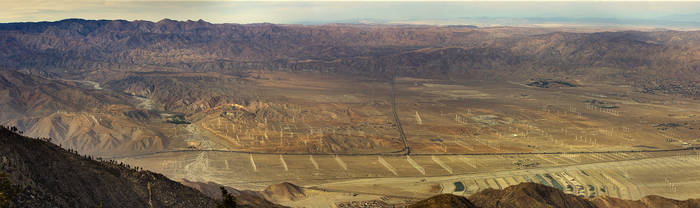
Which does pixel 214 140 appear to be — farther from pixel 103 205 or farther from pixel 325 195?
pixel 103 205

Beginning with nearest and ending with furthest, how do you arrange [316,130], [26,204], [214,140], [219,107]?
[26,204], [214,140], [316,130], [219,107]

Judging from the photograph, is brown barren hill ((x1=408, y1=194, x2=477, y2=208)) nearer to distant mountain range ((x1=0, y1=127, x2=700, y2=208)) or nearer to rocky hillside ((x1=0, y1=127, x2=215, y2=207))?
distant mountain range ((x1=0, y1=127, x2=700, y2=208))

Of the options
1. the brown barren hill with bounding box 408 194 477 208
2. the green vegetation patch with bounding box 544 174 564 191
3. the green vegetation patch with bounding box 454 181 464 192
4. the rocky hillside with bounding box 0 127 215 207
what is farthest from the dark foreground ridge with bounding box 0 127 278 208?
the green vegetation patch with bounding box 544 174 564 191

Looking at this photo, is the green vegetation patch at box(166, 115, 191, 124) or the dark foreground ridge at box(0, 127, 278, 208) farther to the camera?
the green vegetation patch at box(166, 115, 191, 124)

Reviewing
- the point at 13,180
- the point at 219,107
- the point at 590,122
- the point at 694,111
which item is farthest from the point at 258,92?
the point at 13,180

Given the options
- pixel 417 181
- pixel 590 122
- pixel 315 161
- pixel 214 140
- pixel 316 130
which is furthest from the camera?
pixel 590 122

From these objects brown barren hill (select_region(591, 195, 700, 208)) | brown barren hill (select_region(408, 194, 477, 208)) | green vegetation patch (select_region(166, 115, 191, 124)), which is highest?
brown barren hill (select_region(408, 194, 477, 208))

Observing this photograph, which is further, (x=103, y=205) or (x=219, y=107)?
(x=219, y=107)

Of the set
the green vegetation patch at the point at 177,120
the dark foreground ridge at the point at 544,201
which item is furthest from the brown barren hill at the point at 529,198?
the green vegetation patch at the point at 177,120
